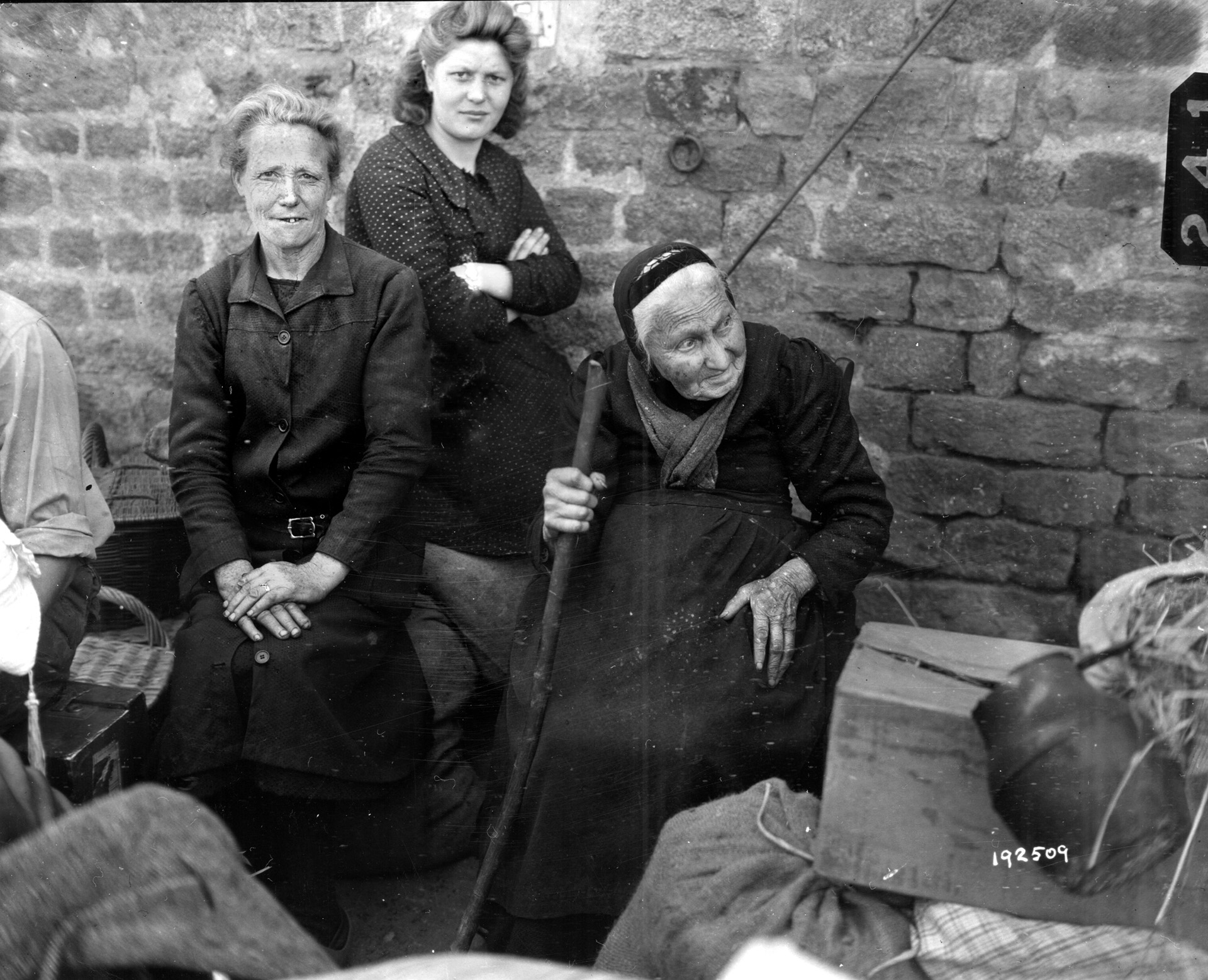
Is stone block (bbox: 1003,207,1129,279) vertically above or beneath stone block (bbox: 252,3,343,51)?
beneath

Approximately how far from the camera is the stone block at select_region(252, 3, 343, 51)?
2193 mm

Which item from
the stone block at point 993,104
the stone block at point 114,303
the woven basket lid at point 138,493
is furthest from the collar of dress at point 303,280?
the stone block at point 993,104

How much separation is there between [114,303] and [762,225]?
4.47ft

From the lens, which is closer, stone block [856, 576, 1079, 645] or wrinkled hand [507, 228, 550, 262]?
stone block [856, 576, 1079, 645]

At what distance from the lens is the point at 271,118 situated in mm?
2033

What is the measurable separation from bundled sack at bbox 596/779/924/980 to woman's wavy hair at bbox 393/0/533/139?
1480mm

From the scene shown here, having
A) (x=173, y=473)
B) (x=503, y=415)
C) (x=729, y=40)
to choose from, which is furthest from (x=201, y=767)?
(x=729, y=40)

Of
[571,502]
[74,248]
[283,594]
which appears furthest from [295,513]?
[74,248]

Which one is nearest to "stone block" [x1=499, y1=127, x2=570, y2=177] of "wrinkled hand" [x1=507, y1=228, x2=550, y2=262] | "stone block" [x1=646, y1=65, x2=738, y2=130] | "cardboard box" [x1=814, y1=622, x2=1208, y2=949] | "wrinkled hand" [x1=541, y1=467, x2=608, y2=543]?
"wrinkled hand" [x1=507, y1=228, x2=550, y2=262]

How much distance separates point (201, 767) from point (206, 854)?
0.53m

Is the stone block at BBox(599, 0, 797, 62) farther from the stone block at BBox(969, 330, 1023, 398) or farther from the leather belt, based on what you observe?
the leather belt

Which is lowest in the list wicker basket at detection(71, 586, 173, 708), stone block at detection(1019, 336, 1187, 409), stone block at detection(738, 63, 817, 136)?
wicker basket at detection(71, 586, 173, 708)

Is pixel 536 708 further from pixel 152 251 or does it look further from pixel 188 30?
pixel 188 30

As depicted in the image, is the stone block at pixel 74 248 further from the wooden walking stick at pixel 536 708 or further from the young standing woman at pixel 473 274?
the wooden walking stick at pixel 536 708
